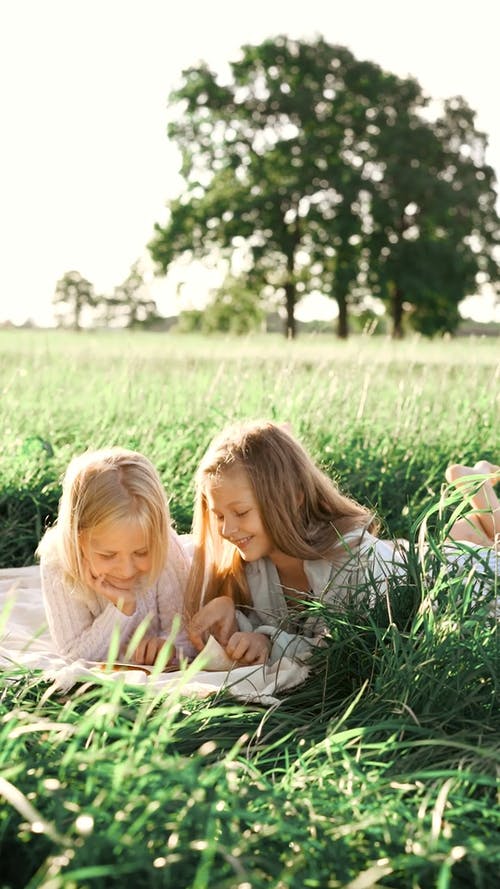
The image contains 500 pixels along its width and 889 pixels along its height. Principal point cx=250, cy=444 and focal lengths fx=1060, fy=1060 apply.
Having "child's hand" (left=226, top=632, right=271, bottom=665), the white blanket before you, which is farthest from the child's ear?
"child's hand" (left=226, top=632, right=271, bottom=665)

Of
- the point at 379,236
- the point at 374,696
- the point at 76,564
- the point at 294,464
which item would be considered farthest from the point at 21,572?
the point at 379,236

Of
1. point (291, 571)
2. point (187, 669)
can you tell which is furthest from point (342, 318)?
point (187, 669)

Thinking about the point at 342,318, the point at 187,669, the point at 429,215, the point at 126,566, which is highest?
the point at 429,215

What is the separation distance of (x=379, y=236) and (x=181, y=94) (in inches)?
243

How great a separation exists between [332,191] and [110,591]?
23.1 metres

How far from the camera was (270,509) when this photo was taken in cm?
315

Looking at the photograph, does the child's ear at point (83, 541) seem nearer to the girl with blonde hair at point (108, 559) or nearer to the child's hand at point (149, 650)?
the girl with blonde hair at point (108, 559)

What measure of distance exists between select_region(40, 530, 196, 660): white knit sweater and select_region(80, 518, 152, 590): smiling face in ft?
0.33

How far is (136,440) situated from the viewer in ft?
17.1

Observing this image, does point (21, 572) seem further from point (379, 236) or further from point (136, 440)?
point (379, 236)

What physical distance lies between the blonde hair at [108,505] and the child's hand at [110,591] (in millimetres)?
22

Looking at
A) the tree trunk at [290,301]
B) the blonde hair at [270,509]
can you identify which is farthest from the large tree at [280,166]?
the blonde hair at [270,509]

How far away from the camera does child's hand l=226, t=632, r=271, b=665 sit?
9.77ft

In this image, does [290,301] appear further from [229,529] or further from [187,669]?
[187,669]
